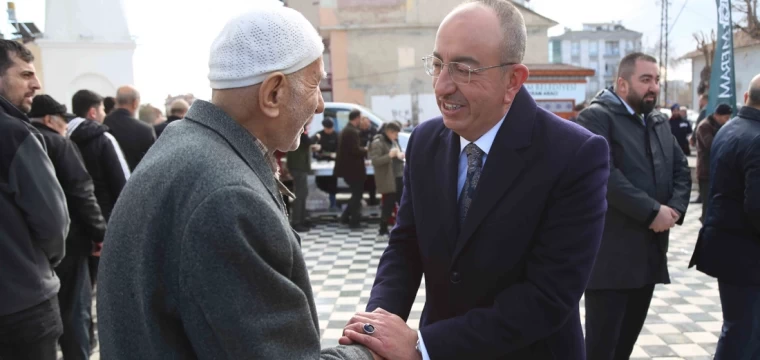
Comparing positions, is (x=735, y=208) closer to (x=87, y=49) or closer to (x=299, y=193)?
(x=299, y=193)

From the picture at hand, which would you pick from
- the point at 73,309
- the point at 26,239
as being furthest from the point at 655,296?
the point at 26,239

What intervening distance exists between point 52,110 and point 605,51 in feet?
290

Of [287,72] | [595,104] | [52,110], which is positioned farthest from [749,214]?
[52,110]

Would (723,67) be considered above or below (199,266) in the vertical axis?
above

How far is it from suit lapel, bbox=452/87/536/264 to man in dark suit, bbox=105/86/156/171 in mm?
4464

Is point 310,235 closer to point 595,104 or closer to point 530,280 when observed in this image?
point 595,104

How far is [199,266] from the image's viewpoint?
100 cm

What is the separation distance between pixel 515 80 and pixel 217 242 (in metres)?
1.09

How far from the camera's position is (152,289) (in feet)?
3.40

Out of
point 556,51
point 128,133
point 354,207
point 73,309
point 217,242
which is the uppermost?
A: point 556,51

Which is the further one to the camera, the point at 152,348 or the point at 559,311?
the point at 559,311

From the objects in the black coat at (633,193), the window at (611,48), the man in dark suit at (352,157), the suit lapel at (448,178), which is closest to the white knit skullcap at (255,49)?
the suit lapel at (448,178)

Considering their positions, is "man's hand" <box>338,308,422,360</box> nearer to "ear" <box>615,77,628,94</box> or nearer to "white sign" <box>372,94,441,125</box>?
"ear" <box>615,77,628,94</box>

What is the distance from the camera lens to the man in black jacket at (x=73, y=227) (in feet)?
11.3
